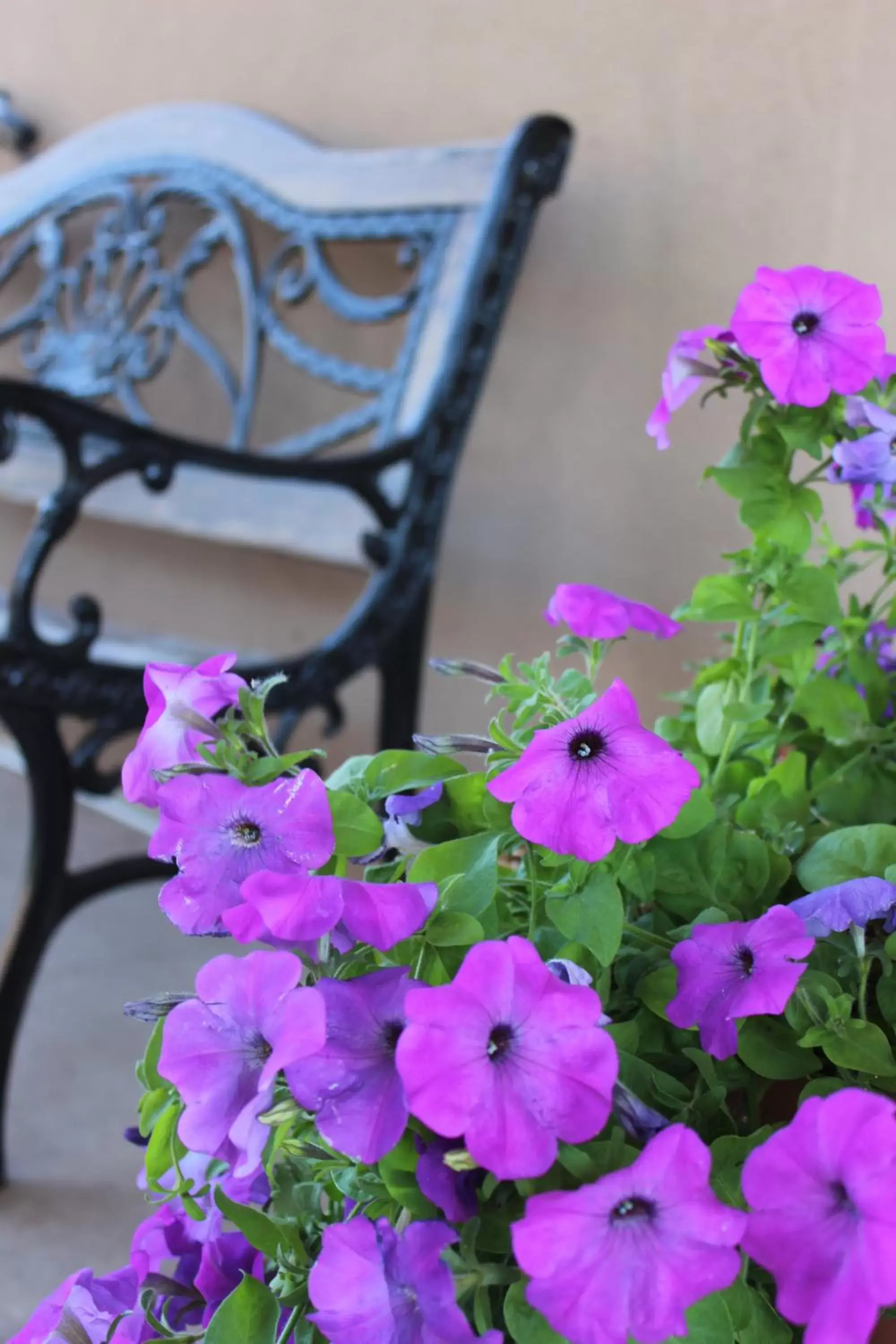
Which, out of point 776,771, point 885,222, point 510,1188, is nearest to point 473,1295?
point 510,1188

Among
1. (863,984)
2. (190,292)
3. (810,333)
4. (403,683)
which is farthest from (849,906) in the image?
(190,292)

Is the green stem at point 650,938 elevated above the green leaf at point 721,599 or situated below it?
below

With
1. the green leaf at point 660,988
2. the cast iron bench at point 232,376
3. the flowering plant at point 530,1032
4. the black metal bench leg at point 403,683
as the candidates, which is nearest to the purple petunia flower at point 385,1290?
the flowering plant at point 530,1032

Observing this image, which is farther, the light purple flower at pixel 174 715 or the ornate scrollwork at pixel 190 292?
the ornate scrollwork at pixel 190 292

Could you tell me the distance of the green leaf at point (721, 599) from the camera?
0.48m

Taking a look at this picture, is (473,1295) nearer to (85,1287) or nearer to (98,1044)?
(85,1287)

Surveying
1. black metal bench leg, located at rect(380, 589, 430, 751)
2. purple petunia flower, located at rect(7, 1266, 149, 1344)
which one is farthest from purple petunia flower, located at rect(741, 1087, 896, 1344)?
black metal bench leg, located at rect(380, 589, 430, 751)

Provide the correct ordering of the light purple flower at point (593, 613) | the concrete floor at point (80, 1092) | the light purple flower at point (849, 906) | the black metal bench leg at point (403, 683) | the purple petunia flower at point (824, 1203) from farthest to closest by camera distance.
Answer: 1. the black metal bench leg at point (403, 683)
2. the concrete floor at point (80, 1092)
3. the light purple flower at point (593, 613)
4. the light purple flower at point (849, 906)
5. the purple petunia flower at point (824, 1203)

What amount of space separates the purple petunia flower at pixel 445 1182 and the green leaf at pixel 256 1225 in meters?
0.05

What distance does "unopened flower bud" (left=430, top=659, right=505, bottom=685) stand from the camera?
1.36 feet

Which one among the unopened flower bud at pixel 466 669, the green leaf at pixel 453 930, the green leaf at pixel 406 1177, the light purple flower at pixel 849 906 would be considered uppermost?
the unopened flower bud at pixel 466 669

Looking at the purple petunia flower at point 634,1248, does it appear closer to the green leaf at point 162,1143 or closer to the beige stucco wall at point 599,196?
the green leaf at point 162,1143

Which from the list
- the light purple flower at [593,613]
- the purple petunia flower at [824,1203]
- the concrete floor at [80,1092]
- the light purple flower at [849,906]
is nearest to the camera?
the purple petunia flower at [824,1203]

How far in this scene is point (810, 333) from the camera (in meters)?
→ 0.44
